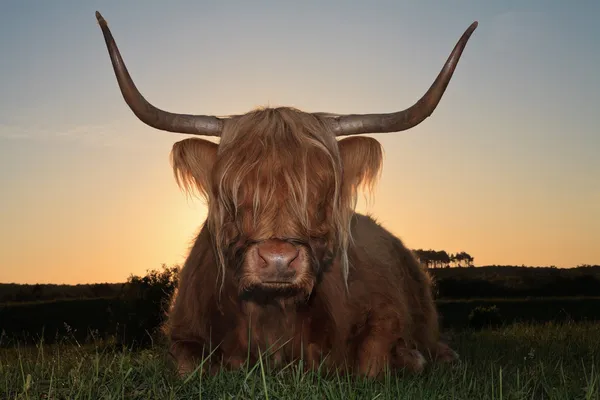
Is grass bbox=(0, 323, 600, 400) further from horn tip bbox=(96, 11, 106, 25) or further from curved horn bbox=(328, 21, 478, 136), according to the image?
horn tip bbox=(96, 11, 106, 25)

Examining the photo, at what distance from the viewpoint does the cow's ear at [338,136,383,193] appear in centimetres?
529

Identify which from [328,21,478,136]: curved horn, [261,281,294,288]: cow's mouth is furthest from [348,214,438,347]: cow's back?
[261,281,294,288]: cow's mouth

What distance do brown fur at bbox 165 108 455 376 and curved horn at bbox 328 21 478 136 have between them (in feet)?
0.47

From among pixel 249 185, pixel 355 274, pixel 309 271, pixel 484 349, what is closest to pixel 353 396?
pixel 309 271

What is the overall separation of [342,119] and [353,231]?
3.64 feet

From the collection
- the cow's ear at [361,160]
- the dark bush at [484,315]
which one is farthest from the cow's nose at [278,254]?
the dark bush at [484,315]

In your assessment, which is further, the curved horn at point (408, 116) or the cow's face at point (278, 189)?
the curved horn at point (408, 116)

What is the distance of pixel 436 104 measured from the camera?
211 inches

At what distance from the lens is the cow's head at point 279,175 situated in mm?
4309

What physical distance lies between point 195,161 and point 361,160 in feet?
4.04

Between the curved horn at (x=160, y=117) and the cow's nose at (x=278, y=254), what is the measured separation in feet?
4.45

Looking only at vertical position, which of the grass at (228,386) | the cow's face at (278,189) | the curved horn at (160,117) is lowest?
the grass at (228,386)

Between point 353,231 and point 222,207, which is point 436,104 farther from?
point 222,207

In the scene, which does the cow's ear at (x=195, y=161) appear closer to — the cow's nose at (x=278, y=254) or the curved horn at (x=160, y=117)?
the curved horn at (x=160, y=117)
